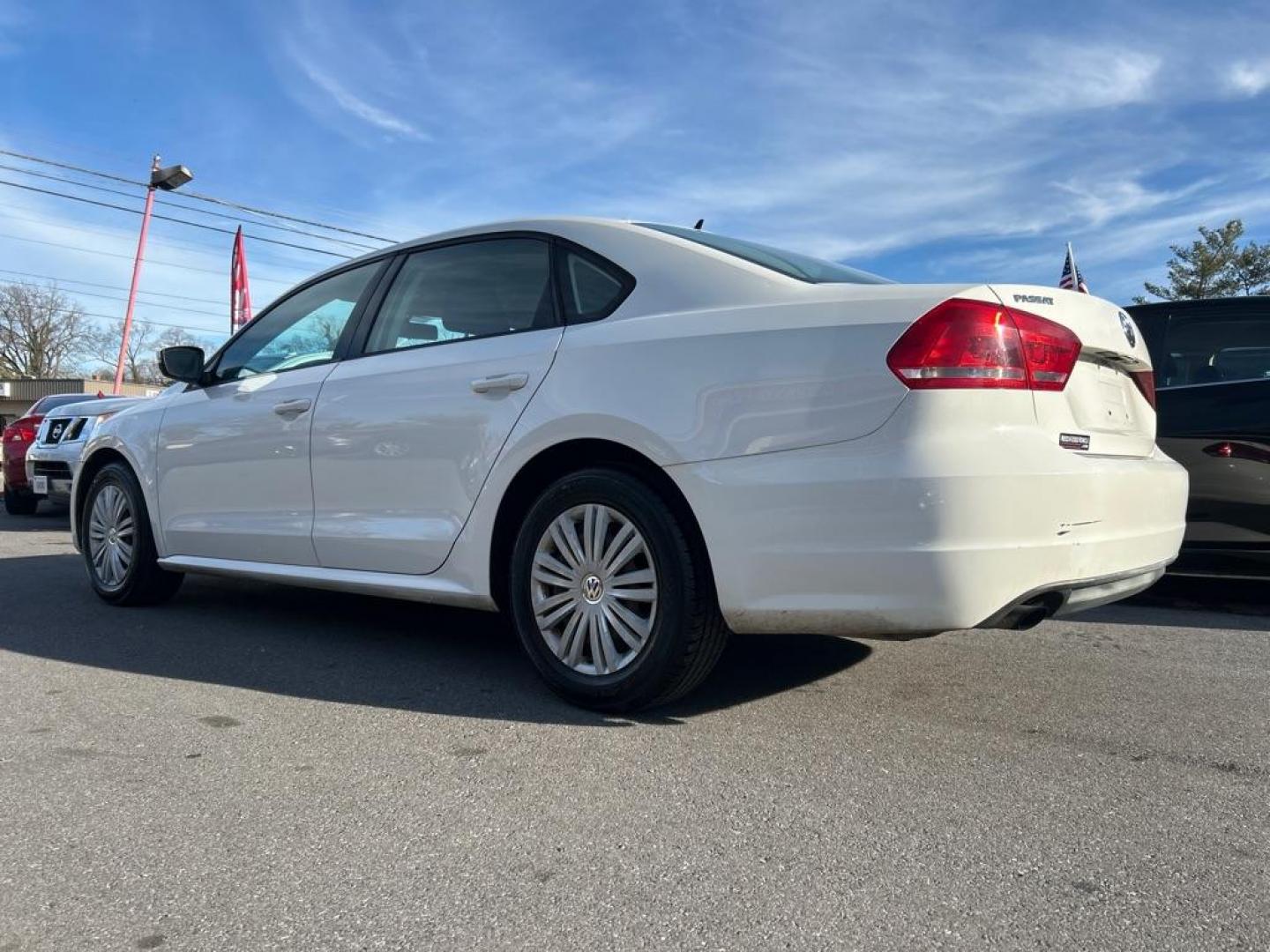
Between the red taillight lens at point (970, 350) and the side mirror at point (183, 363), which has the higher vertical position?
the side mirror at point (183, 363)

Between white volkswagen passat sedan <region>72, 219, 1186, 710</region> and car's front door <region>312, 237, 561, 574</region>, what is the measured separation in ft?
0.03

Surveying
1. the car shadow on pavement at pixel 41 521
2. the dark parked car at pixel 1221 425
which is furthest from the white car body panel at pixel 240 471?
the car shadow on pavement at pixel 41 521

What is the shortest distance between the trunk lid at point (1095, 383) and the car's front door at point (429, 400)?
1.51m

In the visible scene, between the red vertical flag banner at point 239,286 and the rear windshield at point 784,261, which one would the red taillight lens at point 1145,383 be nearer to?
the rear windshield at point 784,261

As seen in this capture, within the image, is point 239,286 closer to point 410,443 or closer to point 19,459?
point 19,459

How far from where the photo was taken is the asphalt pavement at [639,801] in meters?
1.91

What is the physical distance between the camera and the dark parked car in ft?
15.8

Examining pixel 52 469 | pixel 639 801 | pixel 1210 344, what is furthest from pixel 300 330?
pixel 52 469

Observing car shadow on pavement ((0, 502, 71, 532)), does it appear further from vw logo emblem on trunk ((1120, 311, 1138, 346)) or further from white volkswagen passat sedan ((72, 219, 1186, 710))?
vw logo emblem on trunk ((1120, 311, 1138, 346))

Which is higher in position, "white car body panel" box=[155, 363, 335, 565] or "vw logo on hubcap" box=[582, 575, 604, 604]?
"white car body panel" box=[155, 363, 335, 565]

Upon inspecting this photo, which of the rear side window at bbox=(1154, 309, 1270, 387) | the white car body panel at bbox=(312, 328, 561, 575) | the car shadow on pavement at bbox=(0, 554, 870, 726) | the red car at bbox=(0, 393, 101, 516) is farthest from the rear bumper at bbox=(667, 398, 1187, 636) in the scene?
the red car at bbox=(0, 393, 101, 516)

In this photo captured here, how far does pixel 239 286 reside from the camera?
2294 centimetres

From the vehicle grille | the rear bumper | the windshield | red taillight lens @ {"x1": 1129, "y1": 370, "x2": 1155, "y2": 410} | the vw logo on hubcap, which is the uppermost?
the windshield

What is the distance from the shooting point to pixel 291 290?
4531 millimetres
